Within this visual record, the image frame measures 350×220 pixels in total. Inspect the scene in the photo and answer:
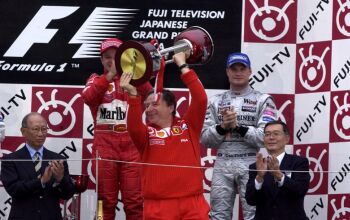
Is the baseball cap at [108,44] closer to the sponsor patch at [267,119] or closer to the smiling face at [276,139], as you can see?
the sponsor patch at [267,119]

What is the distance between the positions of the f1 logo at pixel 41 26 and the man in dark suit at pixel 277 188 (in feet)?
8.05

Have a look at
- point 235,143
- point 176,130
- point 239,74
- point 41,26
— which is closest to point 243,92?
point 239,74

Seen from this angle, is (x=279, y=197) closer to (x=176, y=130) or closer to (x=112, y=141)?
(x=176, y=130)

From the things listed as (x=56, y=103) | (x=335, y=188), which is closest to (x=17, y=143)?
(x=56, y=103)

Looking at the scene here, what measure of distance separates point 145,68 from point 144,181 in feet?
2.75

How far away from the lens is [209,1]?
35.6 feet

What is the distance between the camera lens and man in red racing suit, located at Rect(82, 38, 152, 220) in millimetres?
9906

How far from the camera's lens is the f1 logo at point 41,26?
10812mm

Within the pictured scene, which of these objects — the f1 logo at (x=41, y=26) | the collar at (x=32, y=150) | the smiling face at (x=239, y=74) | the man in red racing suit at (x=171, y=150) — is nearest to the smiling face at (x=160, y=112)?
the man in red racing suit at (x=171, y=150)

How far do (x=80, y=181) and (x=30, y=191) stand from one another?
15.4 inches

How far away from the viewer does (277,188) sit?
30.2 ft

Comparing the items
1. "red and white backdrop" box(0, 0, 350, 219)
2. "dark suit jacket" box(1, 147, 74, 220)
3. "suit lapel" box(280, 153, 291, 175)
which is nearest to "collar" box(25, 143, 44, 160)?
"dark suit jacket" box(1, 147, 74, 220)

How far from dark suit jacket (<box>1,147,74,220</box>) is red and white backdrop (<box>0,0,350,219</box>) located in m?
1.23

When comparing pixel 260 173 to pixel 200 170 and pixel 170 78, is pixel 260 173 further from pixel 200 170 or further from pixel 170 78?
pixel 170 78
